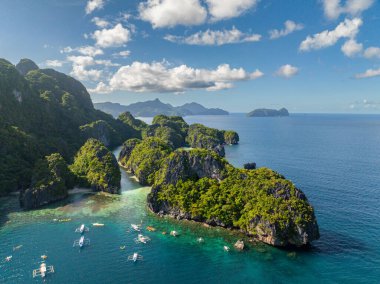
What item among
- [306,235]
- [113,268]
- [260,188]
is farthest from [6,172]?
[306,235]

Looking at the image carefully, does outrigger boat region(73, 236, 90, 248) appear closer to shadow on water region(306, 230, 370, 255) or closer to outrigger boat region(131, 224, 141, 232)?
outrigger boat region(131, 224, 141, 232)

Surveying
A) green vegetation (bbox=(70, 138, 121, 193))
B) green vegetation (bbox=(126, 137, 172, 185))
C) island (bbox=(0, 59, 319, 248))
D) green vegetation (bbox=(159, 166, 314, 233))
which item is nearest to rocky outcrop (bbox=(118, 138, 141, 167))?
island (bbox=(0, 59, 319, 248))

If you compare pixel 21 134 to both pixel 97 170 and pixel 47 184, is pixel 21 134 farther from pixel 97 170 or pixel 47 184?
pixel 47 184

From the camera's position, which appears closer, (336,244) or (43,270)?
(43,270)

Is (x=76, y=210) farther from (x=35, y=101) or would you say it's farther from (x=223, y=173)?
(x=35, y=101)

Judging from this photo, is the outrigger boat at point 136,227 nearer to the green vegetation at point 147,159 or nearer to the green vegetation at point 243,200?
the green vegetation at point 243,200

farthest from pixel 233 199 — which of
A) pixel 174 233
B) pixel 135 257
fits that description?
pixel 135 257
